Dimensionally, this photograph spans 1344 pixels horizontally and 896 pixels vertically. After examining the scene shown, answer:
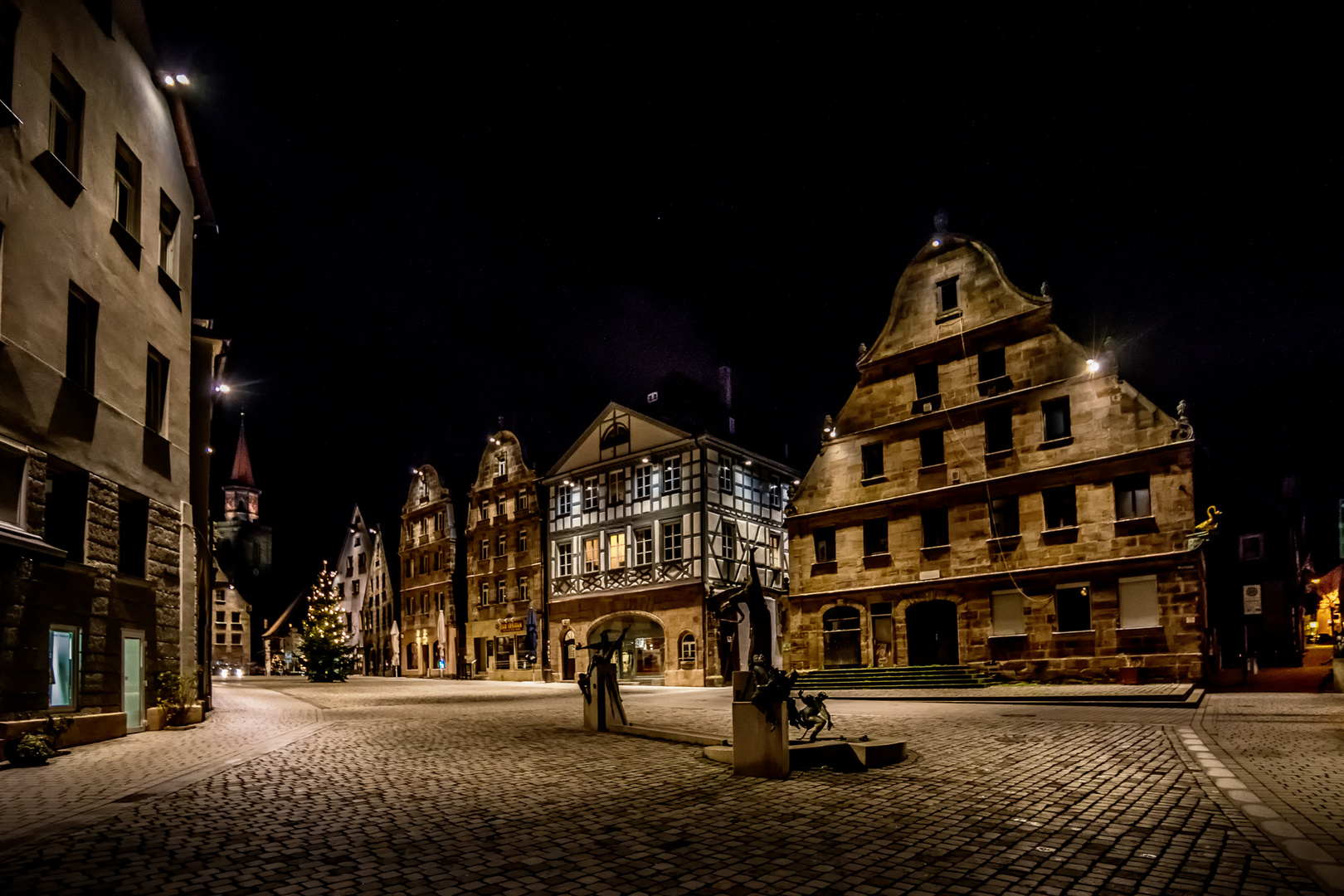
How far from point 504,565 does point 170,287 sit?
32.1 meters

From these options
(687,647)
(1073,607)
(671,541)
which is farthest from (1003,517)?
(671,541)

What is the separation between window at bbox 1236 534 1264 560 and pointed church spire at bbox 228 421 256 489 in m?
91.5

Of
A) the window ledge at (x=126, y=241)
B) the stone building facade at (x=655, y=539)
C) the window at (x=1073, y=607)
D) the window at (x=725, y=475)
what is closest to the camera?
the window ledge at (x=126, y=241)

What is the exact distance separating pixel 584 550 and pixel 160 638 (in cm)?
2741

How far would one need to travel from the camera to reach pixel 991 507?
26625 mm

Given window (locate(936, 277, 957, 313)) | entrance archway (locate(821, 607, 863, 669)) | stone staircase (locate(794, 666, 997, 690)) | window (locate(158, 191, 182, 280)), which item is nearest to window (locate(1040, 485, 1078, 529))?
stone staircase (locate(794, 666, 997, 690))

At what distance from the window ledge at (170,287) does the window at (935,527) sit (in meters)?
21.7

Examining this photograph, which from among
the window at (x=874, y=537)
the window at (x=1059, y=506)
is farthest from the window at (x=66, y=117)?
the window at (x=1059, y=506)

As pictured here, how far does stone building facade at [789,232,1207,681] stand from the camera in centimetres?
2330

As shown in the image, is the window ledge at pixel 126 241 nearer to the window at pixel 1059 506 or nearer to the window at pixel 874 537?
the window at pixel 874 537

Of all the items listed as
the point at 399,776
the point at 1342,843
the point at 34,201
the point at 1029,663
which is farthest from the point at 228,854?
the point at 1029,663

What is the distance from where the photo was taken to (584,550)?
139ft

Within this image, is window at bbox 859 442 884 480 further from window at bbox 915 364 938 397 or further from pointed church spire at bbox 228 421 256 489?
pointed church spire at bbox 228 421 256 489

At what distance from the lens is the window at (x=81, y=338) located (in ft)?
43.0
